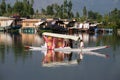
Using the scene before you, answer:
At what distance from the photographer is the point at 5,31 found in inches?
3024

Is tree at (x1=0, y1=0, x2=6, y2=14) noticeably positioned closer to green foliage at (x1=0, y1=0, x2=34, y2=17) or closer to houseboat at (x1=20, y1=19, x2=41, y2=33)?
green foliage at (x1=0, y1=0, x2=34, y2=17)

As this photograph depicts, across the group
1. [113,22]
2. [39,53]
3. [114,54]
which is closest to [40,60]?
[39,53]

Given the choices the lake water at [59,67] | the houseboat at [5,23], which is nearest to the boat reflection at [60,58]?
the lake water at [59,67]

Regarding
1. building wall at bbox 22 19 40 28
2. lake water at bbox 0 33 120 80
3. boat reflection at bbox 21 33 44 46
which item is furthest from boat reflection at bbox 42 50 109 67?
building wall at bbox 22 19 40 28

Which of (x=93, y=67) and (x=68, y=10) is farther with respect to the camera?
(x=68, y=10)

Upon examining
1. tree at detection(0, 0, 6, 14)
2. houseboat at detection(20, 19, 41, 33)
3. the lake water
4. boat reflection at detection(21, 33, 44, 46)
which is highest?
tree at detection(0, 0, 6, 14)

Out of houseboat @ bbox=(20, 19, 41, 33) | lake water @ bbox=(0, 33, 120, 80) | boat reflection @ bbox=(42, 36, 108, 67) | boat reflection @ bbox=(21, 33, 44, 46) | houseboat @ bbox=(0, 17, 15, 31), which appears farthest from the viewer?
houseboat @ bbox=(0, 17, 15, 31)

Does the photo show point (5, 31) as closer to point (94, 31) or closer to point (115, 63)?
point (94, 31)

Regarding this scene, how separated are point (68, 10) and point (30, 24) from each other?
33.9 meters

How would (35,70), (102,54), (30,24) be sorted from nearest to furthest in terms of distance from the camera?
(35,70) < (102,54) < (30,24)

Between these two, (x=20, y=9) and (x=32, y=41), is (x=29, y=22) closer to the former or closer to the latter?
(x=20, y=9)

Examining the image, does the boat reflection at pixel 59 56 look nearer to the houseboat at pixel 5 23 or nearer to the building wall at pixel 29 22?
the houseboat at pixel 5 23

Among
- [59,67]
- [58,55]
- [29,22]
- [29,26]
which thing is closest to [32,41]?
[58,55]

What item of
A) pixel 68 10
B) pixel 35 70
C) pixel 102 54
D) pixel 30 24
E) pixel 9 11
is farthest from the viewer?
pixel 68 10
